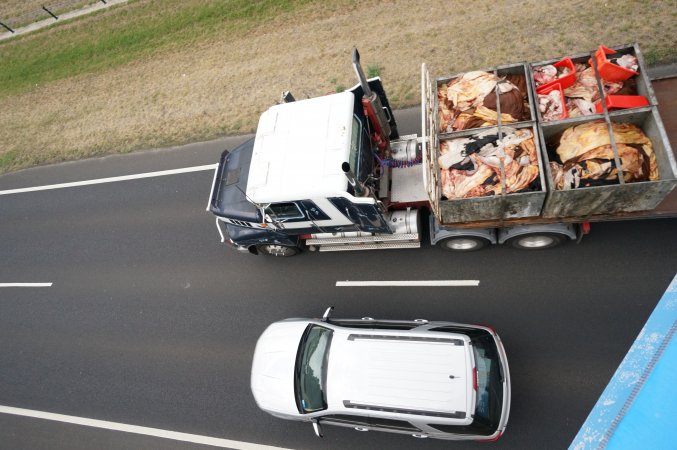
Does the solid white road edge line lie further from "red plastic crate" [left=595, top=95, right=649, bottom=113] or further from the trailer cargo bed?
"red plastic crate" [left=595, top=95, right=649, bottom=113]

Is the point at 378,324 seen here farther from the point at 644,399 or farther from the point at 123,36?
the point at 123,36

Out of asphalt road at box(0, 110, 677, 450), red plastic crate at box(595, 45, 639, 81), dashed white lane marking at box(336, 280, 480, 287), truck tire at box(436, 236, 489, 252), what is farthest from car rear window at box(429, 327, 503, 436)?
red plastic crate at box(595, 45, 639, 81)

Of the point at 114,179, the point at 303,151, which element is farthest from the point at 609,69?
the point at 114,179

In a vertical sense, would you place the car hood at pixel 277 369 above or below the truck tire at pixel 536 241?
below

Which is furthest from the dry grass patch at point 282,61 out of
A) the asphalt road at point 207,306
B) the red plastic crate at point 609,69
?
the red plastic crate at point 609,69

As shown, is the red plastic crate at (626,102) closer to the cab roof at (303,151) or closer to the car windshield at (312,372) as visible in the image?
the cab roof at (303,151)
